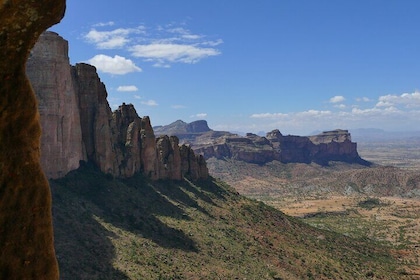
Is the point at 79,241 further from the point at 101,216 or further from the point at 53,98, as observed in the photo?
the point at 53,98

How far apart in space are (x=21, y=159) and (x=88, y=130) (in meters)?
46.7

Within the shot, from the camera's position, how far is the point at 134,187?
188ft

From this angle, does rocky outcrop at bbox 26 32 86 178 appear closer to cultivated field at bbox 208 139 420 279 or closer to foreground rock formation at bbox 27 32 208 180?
foreground rock formation at bbox 27 32 208 180

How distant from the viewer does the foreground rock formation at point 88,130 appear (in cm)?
4491

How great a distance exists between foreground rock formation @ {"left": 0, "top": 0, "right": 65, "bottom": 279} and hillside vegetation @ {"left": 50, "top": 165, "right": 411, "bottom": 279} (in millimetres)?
23412

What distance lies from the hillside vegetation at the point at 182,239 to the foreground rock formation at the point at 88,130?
7.92ft

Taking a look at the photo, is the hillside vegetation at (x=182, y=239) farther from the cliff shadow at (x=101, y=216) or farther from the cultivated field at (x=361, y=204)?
the cultivated field at (x=361, y=204)

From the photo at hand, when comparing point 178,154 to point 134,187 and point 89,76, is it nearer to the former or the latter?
point 134,187

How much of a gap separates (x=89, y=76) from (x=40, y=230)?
48.6 meters

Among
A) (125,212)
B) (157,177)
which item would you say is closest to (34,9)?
(125,212)

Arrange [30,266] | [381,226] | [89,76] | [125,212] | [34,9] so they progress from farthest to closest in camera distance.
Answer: [381,226] < [89,76] < [125,212] < [30,266] < [34,9]

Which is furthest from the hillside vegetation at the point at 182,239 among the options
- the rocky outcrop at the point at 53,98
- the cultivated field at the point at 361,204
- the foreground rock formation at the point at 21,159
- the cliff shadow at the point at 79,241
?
the foreground rock formation at the point at 21,159

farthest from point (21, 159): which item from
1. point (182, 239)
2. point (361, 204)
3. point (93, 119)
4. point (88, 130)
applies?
point (361, 204)

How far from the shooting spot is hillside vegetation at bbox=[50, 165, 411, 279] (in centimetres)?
3625
